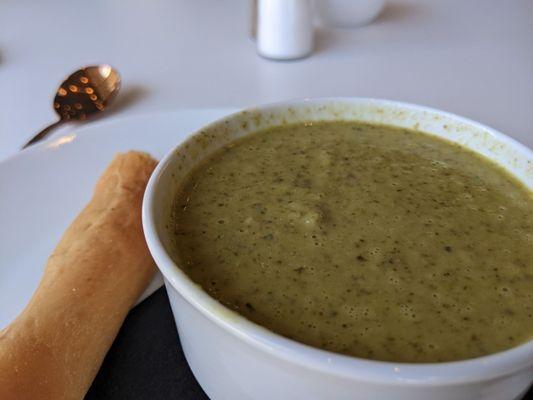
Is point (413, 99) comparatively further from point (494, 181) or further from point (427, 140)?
point (494, 181)

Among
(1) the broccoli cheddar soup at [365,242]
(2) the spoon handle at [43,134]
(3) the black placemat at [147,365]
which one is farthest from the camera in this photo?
(2) the spoon handle at [43,134]

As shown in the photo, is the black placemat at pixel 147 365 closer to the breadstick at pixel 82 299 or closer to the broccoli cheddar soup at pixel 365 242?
the breadstick at pixel 82 299

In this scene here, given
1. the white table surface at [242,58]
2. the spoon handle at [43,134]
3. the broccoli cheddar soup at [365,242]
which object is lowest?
the white table surface at [242,58]

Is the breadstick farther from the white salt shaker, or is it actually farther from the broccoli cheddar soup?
the white salt shaker

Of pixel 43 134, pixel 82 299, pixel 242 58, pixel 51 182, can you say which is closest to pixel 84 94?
pixel 43 134

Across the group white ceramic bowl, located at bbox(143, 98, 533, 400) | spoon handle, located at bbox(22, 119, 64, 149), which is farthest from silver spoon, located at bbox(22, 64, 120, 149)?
white ceramic bowl, located at bbox(143, 98, 533, 400)

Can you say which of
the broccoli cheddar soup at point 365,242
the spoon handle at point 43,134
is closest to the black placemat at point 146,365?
the broccoli cheddar soup at point 365,242

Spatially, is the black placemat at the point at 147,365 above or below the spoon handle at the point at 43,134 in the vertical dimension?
below
